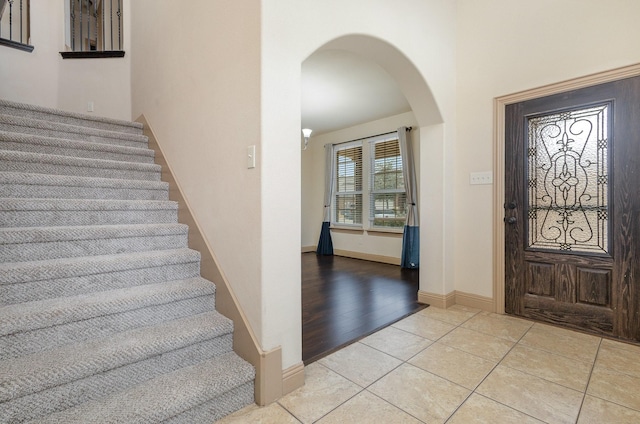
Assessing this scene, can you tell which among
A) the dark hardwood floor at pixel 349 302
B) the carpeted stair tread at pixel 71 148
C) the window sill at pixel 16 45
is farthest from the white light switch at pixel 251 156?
the window sill at pixel 16 45

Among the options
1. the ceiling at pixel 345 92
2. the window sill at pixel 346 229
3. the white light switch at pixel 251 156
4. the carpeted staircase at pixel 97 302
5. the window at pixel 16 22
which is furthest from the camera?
the window sill at pixel 346 229

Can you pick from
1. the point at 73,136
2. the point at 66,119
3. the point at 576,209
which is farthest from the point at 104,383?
the point at 576,209

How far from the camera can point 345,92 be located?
14.3 feet

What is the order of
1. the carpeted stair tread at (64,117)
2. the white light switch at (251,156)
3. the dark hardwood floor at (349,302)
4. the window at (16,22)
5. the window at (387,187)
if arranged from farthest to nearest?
the window at (387,187), the window at (16,22), the carpeted stair tread at (64,117), the dark hardwood floor at (349,302), the white light switch at (251,156)

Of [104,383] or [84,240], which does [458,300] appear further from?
[84,240]

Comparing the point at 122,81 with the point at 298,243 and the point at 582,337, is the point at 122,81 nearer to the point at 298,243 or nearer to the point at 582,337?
the point at 298,243

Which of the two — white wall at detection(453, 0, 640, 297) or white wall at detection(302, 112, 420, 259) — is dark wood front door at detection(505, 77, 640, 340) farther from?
white wall at detection(302, 112, 420, 259)

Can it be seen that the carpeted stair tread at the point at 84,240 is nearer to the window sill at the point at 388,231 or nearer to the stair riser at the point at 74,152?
the stair riser at the point at 74,152

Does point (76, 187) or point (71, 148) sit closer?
point (76, 187)

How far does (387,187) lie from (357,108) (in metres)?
1.55

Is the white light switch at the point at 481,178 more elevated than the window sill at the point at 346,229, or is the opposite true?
the white light switch at the point at 481,178

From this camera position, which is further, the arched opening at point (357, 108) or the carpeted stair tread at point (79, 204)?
the arched opening at point (357, 108)

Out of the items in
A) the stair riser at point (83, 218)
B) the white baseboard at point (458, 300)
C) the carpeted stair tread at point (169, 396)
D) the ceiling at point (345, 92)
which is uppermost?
the ceiling at point (345, 92)

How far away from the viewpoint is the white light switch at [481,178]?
9.21 feet
